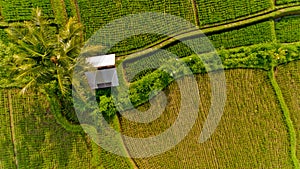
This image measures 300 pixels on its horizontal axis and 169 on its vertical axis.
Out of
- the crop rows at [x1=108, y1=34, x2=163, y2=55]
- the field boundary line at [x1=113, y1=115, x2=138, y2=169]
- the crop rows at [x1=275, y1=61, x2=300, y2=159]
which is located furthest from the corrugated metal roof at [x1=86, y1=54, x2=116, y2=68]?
the crop rows at [x1=275, y1=61, x2=300, y2=159]

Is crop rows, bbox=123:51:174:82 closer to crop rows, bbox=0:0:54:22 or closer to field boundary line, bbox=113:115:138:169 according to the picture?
field boundary line, bbox=113:115:138:169

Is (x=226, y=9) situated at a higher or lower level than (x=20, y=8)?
lower

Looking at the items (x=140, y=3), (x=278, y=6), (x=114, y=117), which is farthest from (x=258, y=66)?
(x=114, y=117)

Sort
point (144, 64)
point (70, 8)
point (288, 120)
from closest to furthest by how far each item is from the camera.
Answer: point (70, 8) < point (288, 120) < point (144, 64)

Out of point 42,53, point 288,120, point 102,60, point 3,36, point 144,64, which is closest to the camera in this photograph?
point 42,53

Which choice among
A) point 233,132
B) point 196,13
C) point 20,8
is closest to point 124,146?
point 233,132

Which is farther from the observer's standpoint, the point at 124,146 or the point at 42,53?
the point at 124,146

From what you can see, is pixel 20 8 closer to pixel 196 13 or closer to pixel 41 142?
pixel 41 142

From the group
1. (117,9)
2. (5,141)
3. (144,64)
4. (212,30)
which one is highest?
(117,9)
